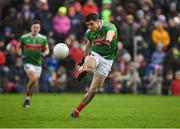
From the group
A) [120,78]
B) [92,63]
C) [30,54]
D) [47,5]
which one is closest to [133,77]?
[120,78]

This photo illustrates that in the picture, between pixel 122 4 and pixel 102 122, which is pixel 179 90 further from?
pixel 102 122

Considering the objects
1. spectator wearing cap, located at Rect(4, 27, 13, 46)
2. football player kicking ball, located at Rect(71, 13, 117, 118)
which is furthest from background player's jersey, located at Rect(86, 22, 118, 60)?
spectator wearing cap, located at Rect(4, 27, 13, 46)

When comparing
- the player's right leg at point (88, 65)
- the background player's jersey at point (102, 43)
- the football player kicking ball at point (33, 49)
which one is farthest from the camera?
the football player kicking ball at point (33, 49)

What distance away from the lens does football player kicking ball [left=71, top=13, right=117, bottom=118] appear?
51.2 feet

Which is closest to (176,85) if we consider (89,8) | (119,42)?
(119,42)

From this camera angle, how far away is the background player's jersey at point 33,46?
21667 millimetres

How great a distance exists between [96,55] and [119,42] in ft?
46.1

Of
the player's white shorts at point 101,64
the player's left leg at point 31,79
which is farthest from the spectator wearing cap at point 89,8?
the player's white shorts at point 101,64

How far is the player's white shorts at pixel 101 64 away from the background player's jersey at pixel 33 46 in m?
5.86

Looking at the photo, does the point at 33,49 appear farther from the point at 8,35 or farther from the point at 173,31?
the point at 173,31

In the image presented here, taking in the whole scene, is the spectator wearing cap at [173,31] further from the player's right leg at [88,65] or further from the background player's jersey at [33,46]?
the player's right leg at [88,65]

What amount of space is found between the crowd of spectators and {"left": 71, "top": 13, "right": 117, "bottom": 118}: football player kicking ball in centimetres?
1289

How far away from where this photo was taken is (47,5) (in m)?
29.9

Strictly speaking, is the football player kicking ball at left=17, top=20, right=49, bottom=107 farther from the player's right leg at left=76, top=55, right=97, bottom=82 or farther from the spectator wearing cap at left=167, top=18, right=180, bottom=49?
the spectator wearing cap at left=167, top=18, right=180, bottom=49
